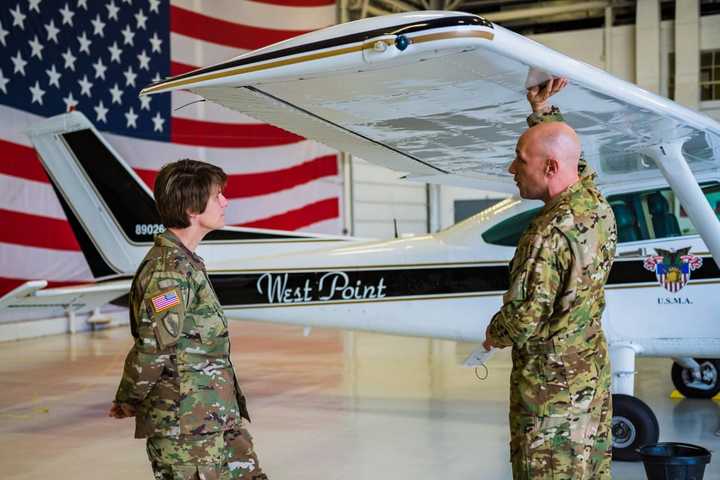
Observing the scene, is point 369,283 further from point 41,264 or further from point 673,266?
point 41,264

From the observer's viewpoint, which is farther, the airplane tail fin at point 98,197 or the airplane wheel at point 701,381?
the airplane tail fin at point 98,197

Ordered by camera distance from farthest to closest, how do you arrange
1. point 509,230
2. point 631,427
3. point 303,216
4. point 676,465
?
point 303,216
point 509,230
point 631,427
point 676,465

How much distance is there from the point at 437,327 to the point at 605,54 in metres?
16.7

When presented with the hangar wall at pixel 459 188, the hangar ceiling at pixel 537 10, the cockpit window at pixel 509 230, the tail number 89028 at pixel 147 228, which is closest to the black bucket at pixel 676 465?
the cockpit window at pixel 509 230

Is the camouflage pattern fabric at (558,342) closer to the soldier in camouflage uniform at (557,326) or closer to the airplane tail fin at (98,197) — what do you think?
the soldier in camouflage uniform at (557,326)

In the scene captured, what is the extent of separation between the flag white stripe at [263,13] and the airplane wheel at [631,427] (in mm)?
A: 12341

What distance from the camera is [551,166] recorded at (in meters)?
2.45

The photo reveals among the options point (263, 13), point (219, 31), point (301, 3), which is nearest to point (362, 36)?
point (219, 31)

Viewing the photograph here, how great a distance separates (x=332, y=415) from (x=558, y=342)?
464cm

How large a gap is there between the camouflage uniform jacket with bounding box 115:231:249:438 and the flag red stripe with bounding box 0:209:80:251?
1087 centimetres

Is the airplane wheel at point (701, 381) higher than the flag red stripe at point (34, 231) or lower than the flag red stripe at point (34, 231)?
lower

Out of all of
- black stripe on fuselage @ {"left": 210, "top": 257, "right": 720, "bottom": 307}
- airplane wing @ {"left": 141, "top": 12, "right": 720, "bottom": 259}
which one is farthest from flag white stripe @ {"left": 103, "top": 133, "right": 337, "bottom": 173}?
airplane wing @ {"left": 141, "top": 12, "right": 720, "bottom": 259}

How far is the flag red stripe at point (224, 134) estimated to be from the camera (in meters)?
15.3

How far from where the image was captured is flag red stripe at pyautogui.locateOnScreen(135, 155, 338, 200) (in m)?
16.5
